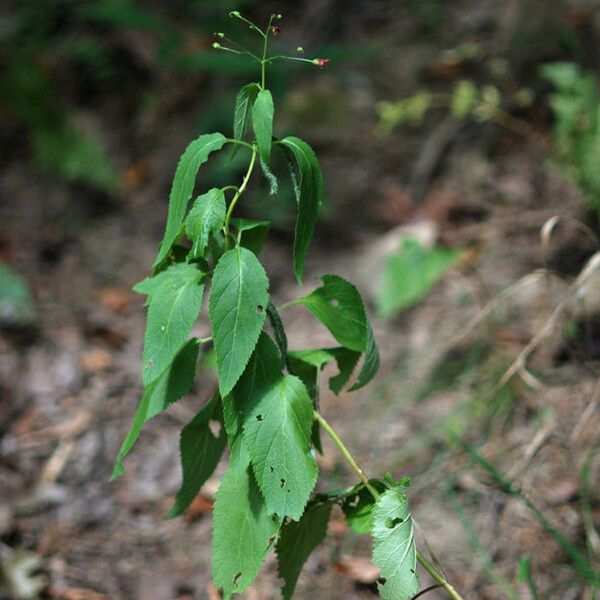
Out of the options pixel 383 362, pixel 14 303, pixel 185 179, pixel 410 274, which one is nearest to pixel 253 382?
pixel 185 179

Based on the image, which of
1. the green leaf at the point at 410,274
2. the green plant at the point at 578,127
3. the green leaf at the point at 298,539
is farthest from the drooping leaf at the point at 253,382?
the green plant at the point at 578,127

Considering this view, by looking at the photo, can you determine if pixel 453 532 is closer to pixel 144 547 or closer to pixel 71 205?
pixel 144 547

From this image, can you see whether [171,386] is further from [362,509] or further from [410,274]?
[410,274]

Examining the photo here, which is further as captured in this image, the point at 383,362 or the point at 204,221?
the point at 383,362

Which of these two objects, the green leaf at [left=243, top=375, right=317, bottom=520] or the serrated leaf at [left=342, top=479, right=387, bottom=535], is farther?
the serrated leaf at [left=342, top=479, right=387, bottom=535]

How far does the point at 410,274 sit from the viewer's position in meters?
3.32

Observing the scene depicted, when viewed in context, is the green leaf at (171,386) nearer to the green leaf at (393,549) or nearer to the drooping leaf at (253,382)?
the drooping leaf at (253,382)

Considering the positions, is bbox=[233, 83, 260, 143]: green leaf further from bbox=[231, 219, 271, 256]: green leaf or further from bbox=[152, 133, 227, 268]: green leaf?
bbox=[231, 219, 271, 256]: green leaf

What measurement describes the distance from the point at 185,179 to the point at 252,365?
1.11ft

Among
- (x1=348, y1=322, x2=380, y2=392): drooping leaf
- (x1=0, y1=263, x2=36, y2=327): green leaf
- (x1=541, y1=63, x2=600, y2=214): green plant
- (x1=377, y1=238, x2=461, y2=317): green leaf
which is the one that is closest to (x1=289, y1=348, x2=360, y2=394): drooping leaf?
(x1=348, y1=322, x2=380, y2=392): drooping leaf

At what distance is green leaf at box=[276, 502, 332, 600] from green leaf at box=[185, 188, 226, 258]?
542 mm

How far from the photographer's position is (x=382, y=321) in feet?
11.2

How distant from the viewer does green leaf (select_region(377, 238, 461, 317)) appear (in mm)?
3275

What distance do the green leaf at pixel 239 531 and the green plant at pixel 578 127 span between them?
2298 millimetres
